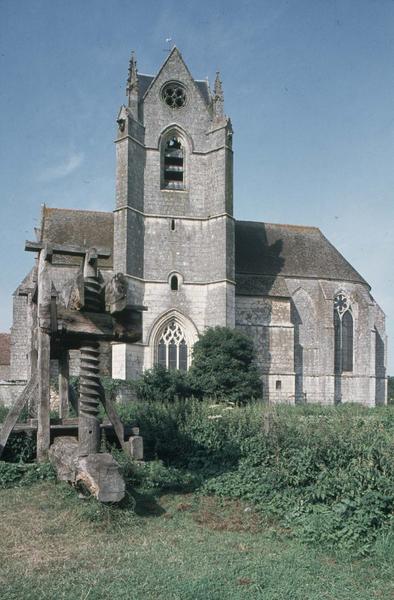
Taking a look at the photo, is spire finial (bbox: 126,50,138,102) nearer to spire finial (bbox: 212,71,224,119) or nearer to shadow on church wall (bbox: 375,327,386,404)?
spire finial (bbox: 212,71,224,119)

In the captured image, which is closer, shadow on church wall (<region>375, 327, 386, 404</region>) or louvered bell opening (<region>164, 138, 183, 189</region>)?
louvered bell opening (<region>164, 138, 183, 189</region>)

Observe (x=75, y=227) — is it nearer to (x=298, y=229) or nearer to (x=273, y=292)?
(x=273, y=292)

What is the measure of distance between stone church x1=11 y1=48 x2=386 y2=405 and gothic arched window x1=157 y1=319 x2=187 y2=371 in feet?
0.16

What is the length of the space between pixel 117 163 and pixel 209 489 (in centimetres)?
2240

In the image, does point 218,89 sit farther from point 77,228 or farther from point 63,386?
point 63,386

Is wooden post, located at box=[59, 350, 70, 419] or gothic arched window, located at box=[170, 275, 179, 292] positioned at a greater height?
gothic arched window, located at box=[170, 275, 179, 292]

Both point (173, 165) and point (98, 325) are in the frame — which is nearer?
point (98, 325)

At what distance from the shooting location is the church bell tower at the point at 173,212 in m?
27.7

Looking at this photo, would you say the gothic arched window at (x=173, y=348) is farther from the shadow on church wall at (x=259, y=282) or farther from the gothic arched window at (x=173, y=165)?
the gothic arched window at (x=173, y=165)

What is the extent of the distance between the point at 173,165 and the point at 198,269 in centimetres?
582

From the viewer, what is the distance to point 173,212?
2912 cm

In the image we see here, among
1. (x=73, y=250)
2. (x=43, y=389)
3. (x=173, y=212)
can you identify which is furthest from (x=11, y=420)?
(x=173, y=212)

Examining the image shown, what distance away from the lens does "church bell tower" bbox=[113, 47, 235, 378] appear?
27.7 metres

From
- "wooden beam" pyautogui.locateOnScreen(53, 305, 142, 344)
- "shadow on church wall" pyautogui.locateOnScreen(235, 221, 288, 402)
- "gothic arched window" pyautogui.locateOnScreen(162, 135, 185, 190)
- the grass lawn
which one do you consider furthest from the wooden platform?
"gothic arched window" pyautogui.locateOnScreen(162, 135, 185, 190)
